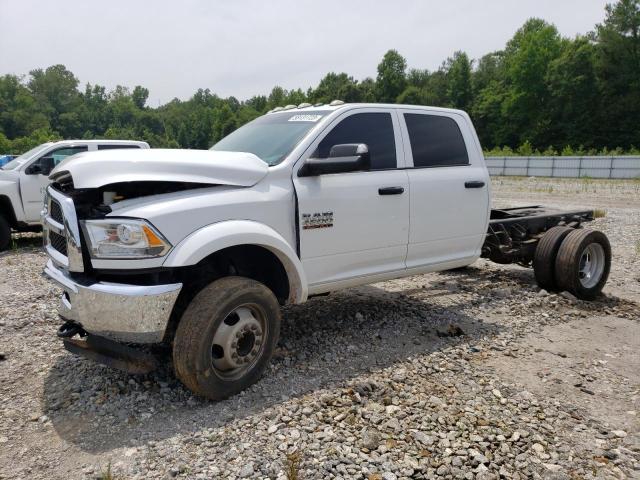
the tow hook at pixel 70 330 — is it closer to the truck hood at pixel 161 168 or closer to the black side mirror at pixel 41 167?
the truck hood at pixel 161 168

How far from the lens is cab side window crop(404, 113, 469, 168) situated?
498 centimetres

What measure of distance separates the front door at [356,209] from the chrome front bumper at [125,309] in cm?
122

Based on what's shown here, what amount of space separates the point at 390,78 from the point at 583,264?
270 ft

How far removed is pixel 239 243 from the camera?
11.6 feet

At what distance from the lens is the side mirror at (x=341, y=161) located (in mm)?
3921

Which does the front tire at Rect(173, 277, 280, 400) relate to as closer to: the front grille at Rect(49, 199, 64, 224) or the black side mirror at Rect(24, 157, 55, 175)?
the front grille at Rect(49, 199, 64, 224)

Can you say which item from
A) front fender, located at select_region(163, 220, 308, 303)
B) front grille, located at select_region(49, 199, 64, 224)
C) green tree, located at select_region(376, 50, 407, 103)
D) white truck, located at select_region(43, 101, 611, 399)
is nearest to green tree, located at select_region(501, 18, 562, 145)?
green tree, located at select_region(376, 50, 407, 103)

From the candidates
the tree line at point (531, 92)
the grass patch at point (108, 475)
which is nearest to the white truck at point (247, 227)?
the grass patch at point (108, 475)

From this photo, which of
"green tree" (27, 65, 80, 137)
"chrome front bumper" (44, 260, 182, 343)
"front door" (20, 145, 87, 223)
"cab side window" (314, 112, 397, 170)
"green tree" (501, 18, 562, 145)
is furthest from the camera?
"green tree" (27, 65, 80, 137)

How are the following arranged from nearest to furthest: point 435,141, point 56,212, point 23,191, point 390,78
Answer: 1. point 56,212
2. point 435,141
3. point 23,191
4. point 390,78

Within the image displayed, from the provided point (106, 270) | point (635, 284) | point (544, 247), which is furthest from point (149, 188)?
point (635, 284)

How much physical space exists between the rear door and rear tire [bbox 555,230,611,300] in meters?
1.33

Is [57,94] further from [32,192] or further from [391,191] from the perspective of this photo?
[391,191]

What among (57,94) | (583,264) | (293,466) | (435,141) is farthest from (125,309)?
(57,94)
